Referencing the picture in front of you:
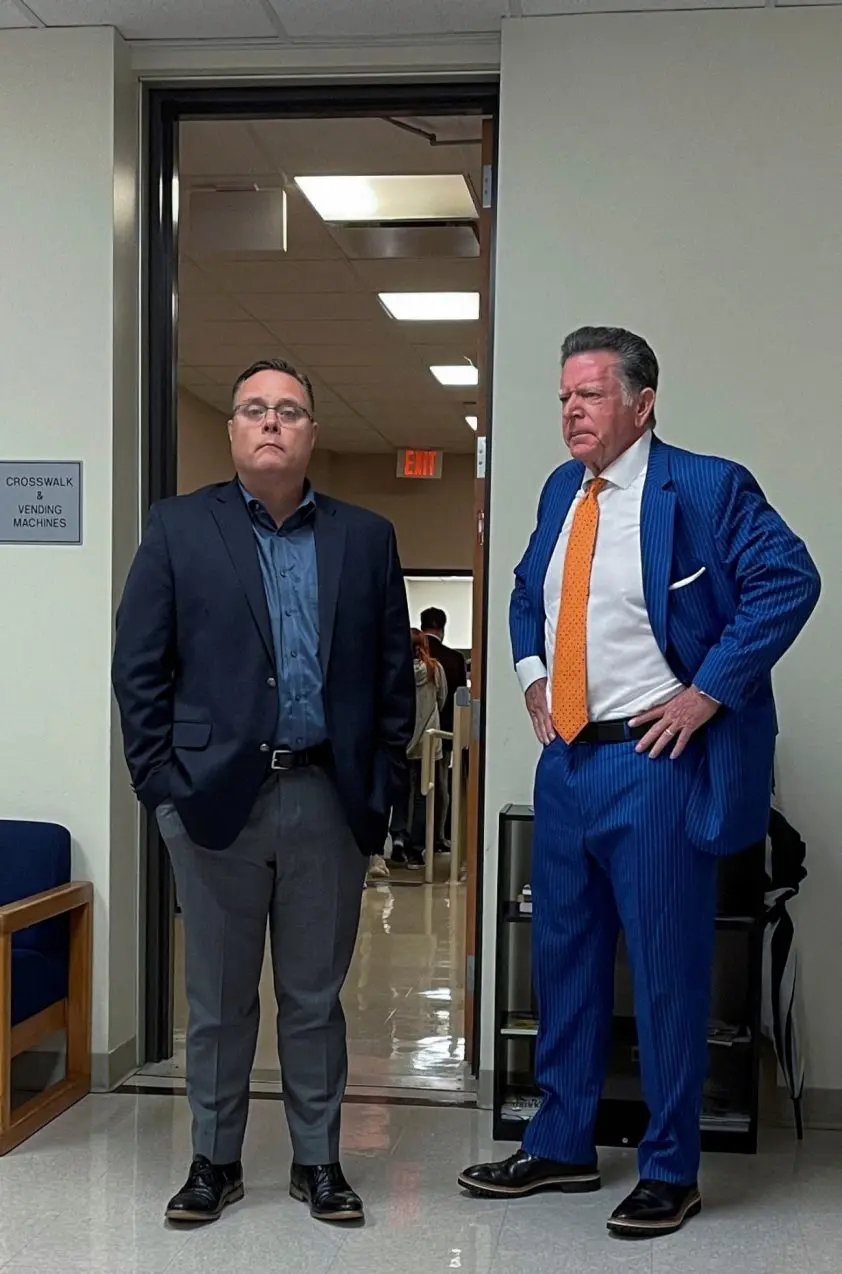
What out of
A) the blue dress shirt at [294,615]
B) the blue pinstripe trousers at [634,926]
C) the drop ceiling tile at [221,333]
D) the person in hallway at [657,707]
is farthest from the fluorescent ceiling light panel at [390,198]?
the blue pinstripe trousers at [634,926]

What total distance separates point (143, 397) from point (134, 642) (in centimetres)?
140

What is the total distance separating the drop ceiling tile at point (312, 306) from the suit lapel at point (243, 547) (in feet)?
15.0

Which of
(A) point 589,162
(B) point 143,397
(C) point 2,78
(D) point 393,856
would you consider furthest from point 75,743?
(D) point 393,856

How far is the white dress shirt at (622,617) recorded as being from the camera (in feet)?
9.98

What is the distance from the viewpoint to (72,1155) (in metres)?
3.42

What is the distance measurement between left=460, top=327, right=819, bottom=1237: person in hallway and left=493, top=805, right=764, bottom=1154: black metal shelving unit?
0.47 metres

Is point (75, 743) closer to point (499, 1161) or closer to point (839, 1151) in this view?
point (499, 1161)

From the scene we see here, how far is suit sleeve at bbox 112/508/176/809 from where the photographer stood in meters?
2.92

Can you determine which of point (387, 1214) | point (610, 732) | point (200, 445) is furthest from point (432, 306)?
point (387, 1214)

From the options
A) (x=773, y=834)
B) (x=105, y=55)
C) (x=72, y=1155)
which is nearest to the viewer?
(x=72, y=1155)

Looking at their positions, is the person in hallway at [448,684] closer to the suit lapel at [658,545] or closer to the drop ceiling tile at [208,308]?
the drop ceiling tile at [208,308]

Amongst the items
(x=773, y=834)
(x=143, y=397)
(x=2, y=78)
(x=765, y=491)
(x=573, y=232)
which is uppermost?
(x=2, y=78)

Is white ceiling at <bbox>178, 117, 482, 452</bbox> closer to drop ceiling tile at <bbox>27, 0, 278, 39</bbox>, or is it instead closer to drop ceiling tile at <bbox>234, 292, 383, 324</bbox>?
drop ceiling tile at <bbox>234, 292, 383, 324</bbox>

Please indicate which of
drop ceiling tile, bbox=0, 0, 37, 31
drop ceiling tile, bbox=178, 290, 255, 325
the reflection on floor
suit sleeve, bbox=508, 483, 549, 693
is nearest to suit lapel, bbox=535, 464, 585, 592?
suit sleeve, bbox=508, 483, 549, 693
